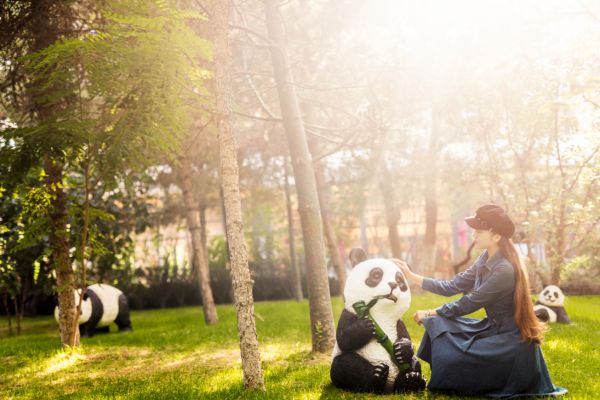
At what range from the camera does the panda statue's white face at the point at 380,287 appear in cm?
548

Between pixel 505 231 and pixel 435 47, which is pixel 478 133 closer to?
pixel 435 47

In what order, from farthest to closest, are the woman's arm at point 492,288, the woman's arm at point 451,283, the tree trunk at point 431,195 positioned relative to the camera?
the tree trunk at point 431,195, the woman's arm at point 451,283, the woman's arm at point 492,288

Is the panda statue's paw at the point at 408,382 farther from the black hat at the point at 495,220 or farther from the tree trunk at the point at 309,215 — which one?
the tree trunk at the point at 309,215

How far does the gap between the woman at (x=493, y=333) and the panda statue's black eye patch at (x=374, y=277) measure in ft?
1.68

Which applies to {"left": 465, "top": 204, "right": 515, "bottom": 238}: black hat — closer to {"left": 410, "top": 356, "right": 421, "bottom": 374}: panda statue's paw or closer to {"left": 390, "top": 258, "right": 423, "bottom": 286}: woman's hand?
{"left": 390, "top": 258, "right": 423, "bottom": 286}: woman's hand

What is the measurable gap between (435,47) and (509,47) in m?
1.82

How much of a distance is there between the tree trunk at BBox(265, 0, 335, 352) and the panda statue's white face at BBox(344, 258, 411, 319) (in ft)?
7.70

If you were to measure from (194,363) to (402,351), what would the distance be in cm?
370

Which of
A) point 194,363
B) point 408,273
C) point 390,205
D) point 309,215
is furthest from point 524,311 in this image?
point 390,205

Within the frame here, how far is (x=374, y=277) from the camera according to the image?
5.59 m

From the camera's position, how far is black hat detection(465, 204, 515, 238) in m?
5.08

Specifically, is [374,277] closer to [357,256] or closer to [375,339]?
[357,256]

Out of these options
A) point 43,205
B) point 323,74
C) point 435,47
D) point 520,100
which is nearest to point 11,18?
point 43,205

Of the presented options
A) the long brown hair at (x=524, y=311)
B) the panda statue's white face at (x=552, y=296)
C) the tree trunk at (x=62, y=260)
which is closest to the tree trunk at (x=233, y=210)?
the long brown hair at (x=524, y=311)
